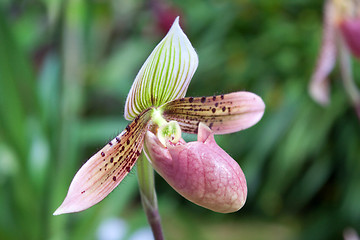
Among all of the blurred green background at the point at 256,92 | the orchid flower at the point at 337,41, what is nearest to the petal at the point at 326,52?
the orchid flower at the point at 337,41

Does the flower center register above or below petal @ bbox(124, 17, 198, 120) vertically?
below

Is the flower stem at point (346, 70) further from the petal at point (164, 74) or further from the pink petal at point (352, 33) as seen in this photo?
the petal at point (164, 74)

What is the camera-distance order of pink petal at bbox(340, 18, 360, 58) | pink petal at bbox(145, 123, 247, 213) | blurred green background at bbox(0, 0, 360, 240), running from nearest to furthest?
pink petal at bbox(145, 123, 247, 213), pink petal at bbox(340, 18, 360, 58), blurred green background at bbox(0, 0, 360, 240)

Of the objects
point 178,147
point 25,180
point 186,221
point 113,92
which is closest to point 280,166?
point 186,221

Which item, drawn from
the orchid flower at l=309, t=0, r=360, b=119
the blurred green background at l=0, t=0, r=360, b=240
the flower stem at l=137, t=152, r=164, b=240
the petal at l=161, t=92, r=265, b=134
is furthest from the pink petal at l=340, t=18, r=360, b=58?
the blurred green background at l=0, t=0, r=360, b=240

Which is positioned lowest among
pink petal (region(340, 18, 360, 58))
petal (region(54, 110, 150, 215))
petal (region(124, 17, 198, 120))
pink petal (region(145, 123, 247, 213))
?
pink petal (region(145, 123, 247, 213))

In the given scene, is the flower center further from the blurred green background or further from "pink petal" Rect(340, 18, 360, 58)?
the blurred green background

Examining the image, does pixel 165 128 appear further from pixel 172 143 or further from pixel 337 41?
pixel 337 41

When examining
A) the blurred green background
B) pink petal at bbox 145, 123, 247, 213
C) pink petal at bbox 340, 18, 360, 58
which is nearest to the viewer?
pink petal at bbox 145, 123, 247, 213
